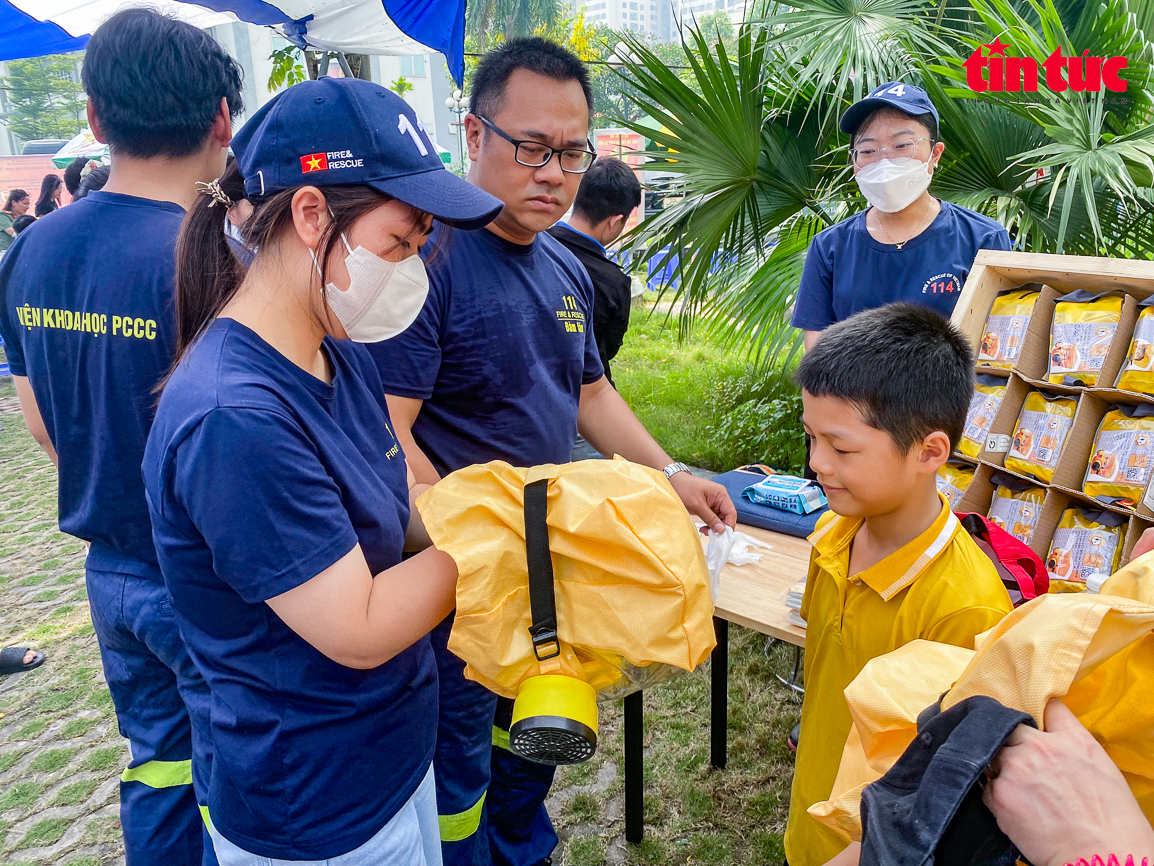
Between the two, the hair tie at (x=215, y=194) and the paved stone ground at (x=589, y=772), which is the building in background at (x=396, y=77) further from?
the hair tie at (x=215, y=194)

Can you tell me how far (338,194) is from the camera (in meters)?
1.18

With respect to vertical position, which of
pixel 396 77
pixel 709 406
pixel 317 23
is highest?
pixel 396 77

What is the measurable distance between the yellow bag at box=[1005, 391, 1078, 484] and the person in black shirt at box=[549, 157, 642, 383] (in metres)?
1.74

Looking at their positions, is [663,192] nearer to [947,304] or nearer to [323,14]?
[947,304]

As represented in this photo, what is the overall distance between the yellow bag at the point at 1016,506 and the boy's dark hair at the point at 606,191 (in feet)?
7.37

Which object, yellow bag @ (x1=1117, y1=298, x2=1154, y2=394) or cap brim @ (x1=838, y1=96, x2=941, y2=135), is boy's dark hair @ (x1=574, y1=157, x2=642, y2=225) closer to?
cap brim @ (x1=838, y1=96, x2=941, y2=135)

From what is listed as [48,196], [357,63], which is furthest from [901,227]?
[48,196]

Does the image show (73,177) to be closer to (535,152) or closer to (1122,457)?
(535,152)

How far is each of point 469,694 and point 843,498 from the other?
39.3 inches

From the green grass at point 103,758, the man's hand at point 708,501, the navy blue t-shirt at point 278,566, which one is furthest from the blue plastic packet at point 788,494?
the green grass at point 103,758

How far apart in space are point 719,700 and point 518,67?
7.22 ft

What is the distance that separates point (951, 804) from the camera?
Answer: 80 cm

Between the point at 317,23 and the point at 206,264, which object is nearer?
the point at 206,264

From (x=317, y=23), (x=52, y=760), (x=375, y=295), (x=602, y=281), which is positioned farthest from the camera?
(x=317, y=23)
